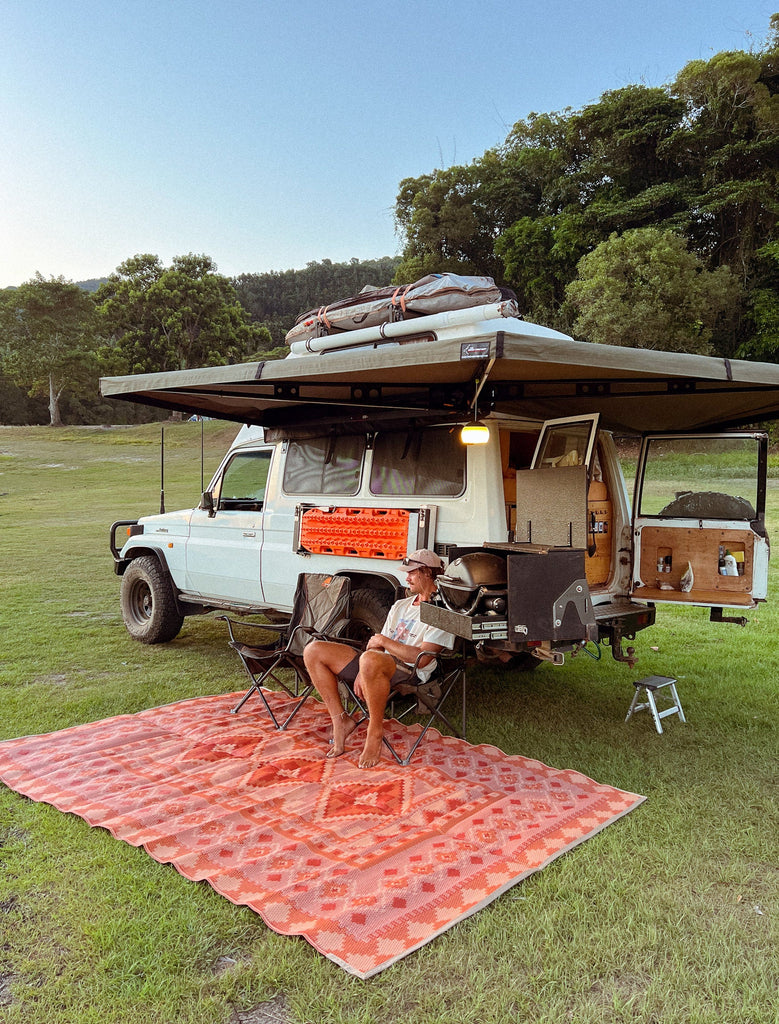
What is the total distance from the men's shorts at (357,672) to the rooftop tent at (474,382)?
1.66 meters

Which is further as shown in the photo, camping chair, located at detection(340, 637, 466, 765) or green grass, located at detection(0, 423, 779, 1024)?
camping chair, located at detection(340, 637, 466, 765)

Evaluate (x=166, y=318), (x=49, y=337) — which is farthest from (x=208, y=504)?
(x=166, y=318)

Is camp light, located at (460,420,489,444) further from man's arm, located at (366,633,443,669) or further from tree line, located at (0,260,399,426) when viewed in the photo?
tree line, located at (0,260,399,426)

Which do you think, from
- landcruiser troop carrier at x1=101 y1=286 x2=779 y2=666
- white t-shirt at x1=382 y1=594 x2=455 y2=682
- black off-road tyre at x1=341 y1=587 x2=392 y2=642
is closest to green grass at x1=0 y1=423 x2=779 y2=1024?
landcruiser troop carrier at x1=101 y1=286 x2=779 y2=666

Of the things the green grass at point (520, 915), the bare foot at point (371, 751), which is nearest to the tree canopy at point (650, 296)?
the green grass at point (520, 915)

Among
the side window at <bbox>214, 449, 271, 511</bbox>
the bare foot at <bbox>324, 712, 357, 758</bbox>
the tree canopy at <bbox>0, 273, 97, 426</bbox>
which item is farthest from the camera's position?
the tree canopy at <bbox>0, 273, 97, 426</bbox>

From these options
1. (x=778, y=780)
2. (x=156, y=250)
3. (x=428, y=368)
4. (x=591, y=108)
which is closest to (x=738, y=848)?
(x=778, y=780)

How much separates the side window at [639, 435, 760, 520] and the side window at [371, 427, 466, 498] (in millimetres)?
1613

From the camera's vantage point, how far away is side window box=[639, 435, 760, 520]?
504cm

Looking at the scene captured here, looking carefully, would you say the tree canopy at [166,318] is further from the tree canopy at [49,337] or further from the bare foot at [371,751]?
the bare foot at [371,751]

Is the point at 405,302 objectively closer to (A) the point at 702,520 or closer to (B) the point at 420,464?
(B) the point at 420,464

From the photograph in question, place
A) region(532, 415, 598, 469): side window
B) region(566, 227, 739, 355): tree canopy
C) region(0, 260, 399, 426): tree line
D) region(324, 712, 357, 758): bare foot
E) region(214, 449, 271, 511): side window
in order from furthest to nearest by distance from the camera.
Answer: region(0, 260, 399, 426): tree line, region(566, 227, 739, 355): tree canopy, region(214, 449, 271, 511): side window, region(532, 415, 598, 469): side window, region(324, 712, 357, 758): bare foot

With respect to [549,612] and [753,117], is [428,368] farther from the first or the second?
[753,117]

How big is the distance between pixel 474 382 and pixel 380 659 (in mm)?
1821
